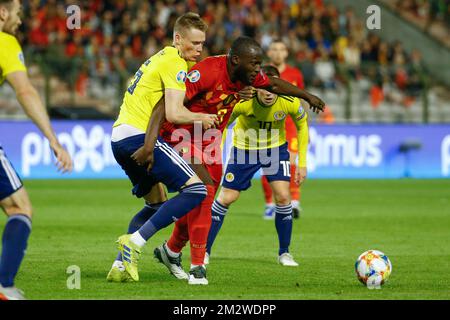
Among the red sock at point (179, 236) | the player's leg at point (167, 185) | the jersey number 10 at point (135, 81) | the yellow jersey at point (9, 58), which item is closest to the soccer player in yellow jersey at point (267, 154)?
the red sock at point (179, 236)

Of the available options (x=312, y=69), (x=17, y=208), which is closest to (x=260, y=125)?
(x=17, y=208)

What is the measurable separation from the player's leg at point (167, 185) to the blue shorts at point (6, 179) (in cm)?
175

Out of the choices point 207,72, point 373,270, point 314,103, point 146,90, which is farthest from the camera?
point 314,103

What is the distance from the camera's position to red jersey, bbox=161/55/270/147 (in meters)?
8.70

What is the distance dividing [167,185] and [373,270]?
1857 mm

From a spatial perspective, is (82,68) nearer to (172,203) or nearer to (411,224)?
(411,224)

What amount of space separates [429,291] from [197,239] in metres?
1.98

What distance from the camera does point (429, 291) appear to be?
802 cm

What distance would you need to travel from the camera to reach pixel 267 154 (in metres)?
10.7

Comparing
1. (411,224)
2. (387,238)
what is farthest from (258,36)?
(387,238)

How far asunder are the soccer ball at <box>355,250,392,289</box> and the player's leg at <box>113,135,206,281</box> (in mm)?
1457

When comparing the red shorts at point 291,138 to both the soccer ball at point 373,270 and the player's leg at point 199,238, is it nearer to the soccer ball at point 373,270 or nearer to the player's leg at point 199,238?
the player's leg at point 199,238

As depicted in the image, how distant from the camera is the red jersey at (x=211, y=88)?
8.70 meters

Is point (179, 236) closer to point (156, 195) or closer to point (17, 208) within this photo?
point (156, 195)
